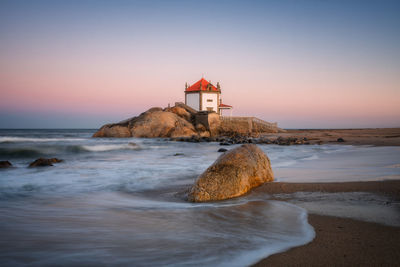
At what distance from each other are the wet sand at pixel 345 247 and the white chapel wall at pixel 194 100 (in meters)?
41.3

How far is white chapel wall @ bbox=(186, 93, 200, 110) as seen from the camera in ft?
147

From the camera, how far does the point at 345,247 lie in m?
2.73

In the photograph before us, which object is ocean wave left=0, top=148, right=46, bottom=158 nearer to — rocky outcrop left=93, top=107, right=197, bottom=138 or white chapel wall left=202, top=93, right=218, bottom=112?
rocky outcrop left=93, top=107, right=197, bottom=138

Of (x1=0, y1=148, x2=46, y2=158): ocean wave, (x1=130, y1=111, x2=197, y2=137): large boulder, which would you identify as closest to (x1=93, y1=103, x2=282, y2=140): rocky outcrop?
(x1=130, y1=111, x2=197, y2=137): large boulder

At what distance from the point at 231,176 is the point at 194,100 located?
4033 cm

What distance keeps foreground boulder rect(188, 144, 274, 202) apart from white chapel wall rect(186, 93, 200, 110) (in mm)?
38739

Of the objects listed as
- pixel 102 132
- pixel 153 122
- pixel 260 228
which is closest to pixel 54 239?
pixel 260 228

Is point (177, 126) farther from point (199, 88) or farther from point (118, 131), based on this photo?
point (199, 88)

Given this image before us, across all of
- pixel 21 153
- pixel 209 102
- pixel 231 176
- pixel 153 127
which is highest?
pixel 209 102

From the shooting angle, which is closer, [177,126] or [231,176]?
[231,176]

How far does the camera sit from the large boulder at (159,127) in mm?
33938

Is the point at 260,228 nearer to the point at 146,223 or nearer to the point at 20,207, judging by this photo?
the point at 146,223

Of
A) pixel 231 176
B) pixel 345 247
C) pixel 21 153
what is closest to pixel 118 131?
pixel 21 153

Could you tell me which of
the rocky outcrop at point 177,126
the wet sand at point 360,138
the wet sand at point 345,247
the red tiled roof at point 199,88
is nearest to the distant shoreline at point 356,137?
the wet sand at point 360,138
